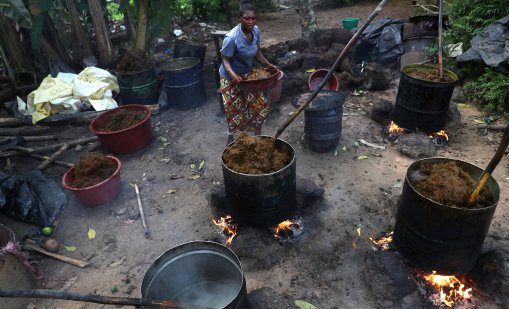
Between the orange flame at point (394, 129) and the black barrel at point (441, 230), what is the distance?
2.73 m

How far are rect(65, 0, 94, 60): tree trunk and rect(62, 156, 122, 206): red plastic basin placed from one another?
15.9ft

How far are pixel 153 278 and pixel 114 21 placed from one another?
13017 mm

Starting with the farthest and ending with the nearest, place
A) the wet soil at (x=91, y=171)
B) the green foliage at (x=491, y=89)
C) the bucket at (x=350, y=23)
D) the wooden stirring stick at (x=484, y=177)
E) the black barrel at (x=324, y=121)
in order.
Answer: the bucket at (x=350, y=23)
the green foliage at (x=491, y=89)
the black barrel at (x=324, y=121)
the wet soil at (x=91, y=171)
the wooden stirring stick at (x=484, y=177)

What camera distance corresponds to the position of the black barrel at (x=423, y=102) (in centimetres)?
511

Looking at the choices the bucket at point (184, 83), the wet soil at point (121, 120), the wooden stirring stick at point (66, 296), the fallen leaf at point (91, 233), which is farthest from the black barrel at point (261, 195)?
the bucket at point (184, 83)

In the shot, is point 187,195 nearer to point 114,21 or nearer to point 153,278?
point 153,278

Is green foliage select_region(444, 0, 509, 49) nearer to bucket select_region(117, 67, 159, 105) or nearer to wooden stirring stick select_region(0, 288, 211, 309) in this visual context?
bucket select_region(117, 67, 159, 105)

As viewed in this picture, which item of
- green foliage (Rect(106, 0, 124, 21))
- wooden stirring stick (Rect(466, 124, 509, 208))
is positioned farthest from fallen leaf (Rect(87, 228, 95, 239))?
green foliage (Rect(106, 0, 124, 21))

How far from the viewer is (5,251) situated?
10.6ft

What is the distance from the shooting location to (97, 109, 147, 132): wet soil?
19.3ft

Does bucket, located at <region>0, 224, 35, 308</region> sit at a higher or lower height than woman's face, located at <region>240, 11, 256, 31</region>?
lower

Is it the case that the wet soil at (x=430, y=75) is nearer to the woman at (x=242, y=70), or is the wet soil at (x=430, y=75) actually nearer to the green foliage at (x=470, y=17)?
the woman at (x=242, y=70)

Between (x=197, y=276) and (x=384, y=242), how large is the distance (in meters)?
2.14

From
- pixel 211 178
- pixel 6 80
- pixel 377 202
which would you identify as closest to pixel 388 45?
pixel 377 202
